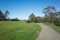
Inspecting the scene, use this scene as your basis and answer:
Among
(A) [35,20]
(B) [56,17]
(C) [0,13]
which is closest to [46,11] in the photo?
(B) [56,17]

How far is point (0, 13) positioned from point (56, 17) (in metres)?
46.9

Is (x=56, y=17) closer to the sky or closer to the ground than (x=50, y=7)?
closer to the ground

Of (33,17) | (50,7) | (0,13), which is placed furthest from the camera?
(33,17)

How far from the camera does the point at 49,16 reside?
7125 cm

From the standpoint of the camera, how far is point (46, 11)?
70812mm

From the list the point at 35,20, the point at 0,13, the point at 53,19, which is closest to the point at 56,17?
the point at 53,19

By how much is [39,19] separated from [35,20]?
12.8 ft

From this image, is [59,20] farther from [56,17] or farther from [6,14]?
[6,14]

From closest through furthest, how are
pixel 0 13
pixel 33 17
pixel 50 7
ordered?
pixel 50 7, pixel 0 13, pixel 33 17

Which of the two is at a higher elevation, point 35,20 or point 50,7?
point 50,7

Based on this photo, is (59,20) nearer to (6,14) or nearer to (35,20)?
(35,20)

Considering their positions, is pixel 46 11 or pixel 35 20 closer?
pixel 46 11

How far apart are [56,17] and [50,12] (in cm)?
511

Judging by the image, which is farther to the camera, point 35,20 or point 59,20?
point 35,20
